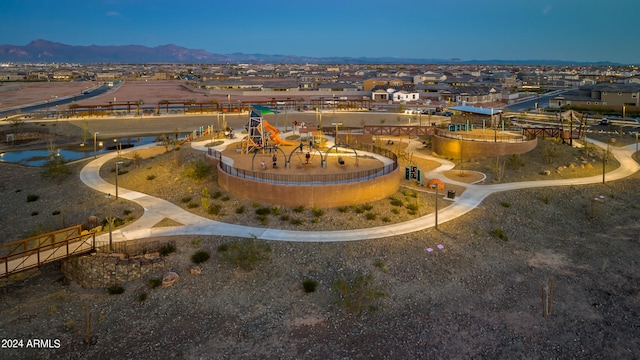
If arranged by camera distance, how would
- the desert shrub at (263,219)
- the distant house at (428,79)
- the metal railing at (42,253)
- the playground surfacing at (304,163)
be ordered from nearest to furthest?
the metal railing at (42,253) < the desert shrub at (263,219) < the playground surfacing at (304,163) < the distant house at (428,79)

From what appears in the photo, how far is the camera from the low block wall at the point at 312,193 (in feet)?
118

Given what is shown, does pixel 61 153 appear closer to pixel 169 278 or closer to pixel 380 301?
pixel 169 278

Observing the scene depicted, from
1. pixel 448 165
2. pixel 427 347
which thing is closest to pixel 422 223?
pixel 427 347

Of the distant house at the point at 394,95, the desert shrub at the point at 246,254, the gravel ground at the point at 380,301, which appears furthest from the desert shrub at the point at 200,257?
the distant house at the point at 394,95

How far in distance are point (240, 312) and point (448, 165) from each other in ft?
112

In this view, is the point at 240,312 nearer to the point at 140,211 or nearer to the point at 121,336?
the point at 121,336

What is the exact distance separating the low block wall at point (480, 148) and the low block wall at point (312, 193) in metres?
21.1

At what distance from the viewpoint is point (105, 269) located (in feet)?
90.2

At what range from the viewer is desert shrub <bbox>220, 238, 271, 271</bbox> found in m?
28.1

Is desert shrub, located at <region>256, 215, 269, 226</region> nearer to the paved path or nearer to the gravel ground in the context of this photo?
the gravel ground

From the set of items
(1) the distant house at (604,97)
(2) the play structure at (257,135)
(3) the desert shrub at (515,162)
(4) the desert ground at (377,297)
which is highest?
(1) the distant house at (604,97)

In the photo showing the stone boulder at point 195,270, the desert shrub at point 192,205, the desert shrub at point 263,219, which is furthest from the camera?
the desert shrub at point 192,205

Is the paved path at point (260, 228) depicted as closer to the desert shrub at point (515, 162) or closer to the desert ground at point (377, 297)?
the desert ground at point (377, 297)

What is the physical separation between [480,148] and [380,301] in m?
34.4
